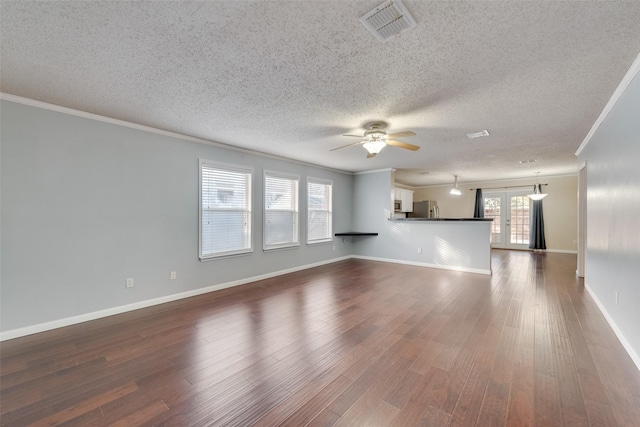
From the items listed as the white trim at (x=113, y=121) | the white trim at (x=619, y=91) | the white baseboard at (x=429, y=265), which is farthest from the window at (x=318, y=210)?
the white trim at (x=619, y=91)

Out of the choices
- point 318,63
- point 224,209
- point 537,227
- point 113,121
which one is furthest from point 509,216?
point 113,121

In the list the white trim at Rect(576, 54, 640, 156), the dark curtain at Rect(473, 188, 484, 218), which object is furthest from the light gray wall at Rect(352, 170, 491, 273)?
the dark curtain at Rect(473, 188, 484, 218)

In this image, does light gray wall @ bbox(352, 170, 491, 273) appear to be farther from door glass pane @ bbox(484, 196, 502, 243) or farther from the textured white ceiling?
door glass pane @ bbox(484, 196, 502, 243)

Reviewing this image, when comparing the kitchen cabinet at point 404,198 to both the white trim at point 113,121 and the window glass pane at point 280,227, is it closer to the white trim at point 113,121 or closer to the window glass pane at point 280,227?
the window glass pane at point 280,227

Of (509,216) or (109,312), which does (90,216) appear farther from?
(509,216)

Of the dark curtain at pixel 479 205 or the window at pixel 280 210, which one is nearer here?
the window at pixel 280 210

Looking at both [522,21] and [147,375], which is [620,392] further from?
[147,375]

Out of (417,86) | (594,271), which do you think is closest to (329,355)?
(417,86)

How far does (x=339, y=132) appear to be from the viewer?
3.84 metres

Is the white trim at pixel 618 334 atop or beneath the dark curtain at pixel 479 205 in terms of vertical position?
beneath

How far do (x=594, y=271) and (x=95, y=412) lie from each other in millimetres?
5754

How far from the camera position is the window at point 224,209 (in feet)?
14.0

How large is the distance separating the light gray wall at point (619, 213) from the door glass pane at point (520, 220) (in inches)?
234

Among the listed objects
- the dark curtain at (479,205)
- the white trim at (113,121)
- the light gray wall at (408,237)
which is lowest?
the light gray wall at (408,237)
